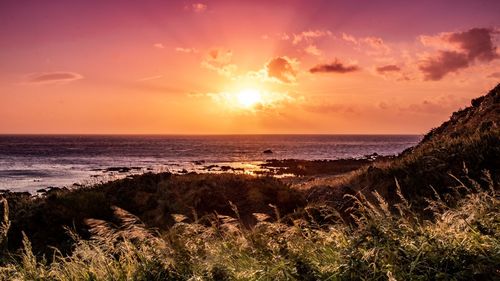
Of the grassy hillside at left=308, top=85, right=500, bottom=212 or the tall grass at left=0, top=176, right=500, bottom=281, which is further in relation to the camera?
the grassy hillside at left=308, top=85, right=500, bottom=212

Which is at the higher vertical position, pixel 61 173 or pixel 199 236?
pixel 199 236

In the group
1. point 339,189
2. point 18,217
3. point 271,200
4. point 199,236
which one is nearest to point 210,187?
point 271,200

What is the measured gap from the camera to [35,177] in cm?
6266

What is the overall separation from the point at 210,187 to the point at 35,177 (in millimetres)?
50023

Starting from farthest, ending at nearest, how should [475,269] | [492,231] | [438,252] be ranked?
[492,231] < [438,252] < [475,269]

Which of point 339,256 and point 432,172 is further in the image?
point 432,172

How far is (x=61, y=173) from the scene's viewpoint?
67938mm

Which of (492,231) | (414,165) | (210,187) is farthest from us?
(210,187)

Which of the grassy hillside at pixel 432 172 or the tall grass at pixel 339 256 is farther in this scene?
the grassy hillside at pixel 432 172

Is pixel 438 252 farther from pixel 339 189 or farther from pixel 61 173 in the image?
pixel 61 173

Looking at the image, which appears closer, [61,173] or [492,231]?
[492,231]

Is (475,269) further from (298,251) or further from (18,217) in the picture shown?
(18,217)

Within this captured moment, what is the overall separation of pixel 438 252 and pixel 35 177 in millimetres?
65310

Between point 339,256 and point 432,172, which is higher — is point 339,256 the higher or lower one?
the lower one
